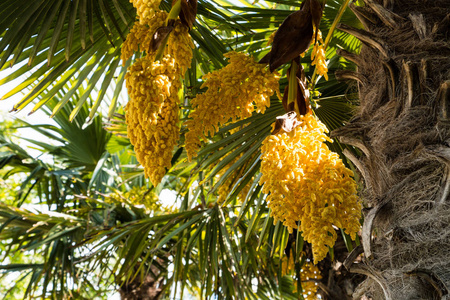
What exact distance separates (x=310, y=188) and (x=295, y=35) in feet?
1.32

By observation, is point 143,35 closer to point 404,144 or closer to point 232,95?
point 232,95

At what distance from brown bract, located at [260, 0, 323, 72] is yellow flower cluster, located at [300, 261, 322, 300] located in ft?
7.04

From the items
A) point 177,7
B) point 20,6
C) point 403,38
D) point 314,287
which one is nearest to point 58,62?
point 20,6

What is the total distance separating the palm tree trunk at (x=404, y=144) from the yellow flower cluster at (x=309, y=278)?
1965 millimetres

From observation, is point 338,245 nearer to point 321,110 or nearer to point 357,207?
point 321,110

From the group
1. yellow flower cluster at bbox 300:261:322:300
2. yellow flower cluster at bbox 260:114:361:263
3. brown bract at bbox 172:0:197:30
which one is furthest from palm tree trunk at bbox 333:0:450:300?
yellow flower cluster at bbox 300:261:322:300

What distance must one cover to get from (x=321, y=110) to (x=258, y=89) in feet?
4.07

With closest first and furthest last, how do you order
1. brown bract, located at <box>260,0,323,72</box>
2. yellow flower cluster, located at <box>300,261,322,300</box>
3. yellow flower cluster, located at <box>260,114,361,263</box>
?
yellow flower cluster, located at <box>260,114,361,263</box> → brown bract, located at <box>260,0,323,72</box> → yellow flower cluster, located at <box>300,261,322,300</box>

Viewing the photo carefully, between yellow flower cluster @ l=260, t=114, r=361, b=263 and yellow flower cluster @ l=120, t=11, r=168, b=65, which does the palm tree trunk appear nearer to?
yellow flower cluster @ l=260, t=114, r=361, b=263

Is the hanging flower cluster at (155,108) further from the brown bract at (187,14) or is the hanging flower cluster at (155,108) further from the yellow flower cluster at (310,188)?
the yellow flower cluster at (310,188)

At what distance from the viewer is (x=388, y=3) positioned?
1.43 meters

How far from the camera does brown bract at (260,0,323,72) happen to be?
1.23m

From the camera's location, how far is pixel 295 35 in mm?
1239

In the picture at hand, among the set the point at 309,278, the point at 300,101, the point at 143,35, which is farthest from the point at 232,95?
the point at 309,278
